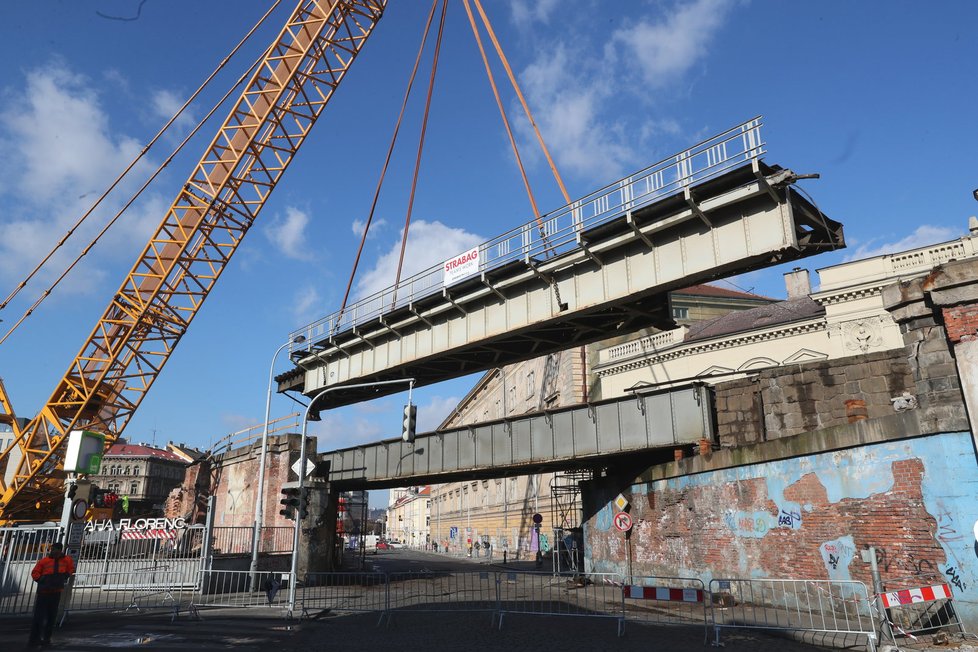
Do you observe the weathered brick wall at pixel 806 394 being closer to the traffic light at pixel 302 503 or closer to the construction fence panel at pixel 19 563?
the traffic light at pixel 302 503

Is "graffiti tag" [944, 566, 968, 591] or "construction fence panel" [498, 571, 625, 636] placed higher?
"graffiti tag" [944, 566, 968, 591]

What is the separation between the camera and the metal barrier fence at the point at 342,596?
53.3 feet

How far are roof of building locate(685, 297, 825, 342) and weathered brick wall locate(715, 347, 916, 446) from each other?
17.1 metres

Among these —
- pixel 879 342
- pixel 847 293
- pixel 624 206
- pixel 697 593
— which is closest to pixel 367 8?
pixel 624 206

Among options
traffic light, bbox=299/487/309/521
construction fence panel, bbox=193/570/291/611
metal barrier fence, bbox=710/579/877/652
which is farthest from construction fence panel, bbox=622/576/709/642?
construction fence panel, bbox=193/570/291/611

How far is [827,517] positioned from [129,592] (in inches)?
793

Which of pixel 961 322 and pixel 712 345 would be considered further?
pixel 712 345

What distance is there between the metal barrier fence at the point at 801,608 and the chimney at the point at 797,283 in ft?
95.4

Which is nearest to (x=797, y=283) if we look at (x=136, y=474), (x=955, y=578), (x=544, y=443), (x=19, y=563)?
(x=544, y=443)

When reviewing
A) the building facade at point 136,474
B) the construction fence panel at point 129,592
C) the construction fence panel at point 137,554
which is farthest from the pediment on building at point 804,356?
the building facade at point 136,474

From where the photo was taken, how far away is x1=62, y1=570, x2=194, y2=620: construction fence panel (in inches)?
707

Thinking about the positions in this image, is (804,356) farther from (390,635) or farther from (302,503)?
(390,635)

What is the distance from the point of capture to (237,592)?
22.6 m

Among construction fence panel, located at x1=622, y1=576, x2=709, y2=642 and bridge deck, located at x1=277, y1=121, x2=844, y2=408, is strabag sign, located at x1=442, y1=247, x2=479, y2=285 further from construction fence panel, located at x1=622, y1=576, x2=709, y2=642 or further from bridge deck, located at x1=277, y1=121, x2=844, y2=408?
construction fence panel, located at x1=622, y1=576, x2=709, y2=642
